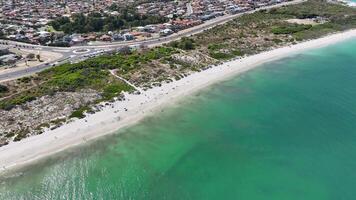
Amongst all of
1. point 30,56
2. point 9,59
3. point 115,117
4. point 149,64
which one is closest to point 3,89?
point 9,59

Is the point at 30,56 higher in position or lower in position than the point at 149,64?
lower

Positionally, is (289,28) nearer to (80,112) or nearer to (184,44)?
(184,44)

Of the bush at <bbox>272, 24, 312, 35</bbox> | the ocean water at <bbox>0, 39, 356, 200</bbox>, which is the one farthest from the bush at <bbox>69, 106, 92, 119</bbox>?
the bush at <bbox>272, 24, 312, 35</bbox>

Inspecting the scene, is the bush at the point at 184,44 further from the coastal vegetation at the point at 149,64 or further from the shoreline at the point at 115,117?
the shoreline at the point at 115,117

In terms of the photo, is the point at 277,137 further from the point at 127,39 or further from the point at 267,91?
the point at 127,39

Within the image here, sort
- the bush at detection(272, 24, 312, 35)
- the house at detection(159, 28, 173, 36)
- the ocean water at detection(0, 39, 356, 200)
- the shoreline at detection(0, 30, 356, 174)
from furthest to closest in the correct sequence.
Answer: the bush at detection(272, 24, 312, 35)
the house at detection(159, 28, 173, 36)
the shoreline at detection(0, 30, 356, 174)
the ocean water at detection(0, 39, 356, 200)

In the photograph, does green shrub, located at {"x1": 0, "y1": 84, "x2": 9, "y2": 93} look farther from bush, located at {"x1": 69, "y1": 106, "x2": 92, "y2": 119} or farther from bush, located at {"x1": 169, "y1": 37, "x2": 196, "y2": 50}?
bush, located at {"x1": 169, "y1": 37, "x2": 196, "y2": 50}
